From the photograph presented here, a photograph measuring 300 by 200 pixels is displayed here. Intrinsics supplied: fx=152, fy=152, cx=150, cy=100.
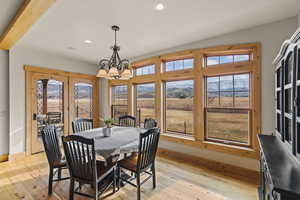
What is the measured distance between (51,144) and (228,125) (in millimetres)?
3318

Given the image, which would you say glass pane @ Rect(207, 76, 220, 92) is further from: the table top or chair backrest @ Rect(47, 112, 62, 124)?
chair backrest @ Rect(47, 112, 62, 124)

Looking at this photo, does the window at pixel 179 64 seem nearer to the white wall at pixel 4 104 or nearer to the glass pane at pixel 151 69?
the glass pane at pixel 151 69

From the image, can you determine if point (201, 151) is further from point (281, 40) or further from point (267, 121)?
point (281, 40)

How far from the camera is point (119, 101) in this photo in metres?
5.35

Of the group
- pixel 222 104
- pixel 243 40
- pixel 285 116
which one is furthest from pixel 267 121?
pixel 243 40

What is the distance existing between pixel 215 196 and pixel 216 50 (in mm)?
2663

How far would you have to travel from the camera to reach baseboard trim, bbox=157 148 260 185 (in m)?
2.75

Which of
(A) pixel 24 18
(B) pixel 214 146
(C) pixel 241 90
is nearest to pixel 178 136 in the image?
Result: (B) pixel 214 146

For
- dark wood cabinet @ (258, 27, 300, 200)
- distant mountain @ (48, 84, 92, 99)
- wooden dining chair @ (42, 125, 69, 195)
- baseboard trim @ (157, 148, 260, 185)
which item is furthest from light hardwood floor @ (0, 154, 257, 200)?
distant mountain @ (48, 84, 92, 99)

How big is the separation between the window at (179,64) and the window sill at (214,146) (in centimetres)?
172

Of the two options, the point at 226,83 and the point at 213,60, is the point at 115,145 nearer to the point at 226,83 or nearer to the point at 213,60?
the point at 226,83

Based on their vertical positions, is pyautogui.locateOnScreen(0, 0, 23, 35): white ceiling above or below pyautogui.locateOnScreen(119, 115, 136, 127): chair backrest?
above

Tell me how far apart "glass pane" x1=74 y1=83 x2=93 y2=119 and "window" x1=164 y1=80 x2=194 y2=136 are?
9.33 feet

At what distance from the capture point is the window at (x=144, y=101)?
4422 mm
